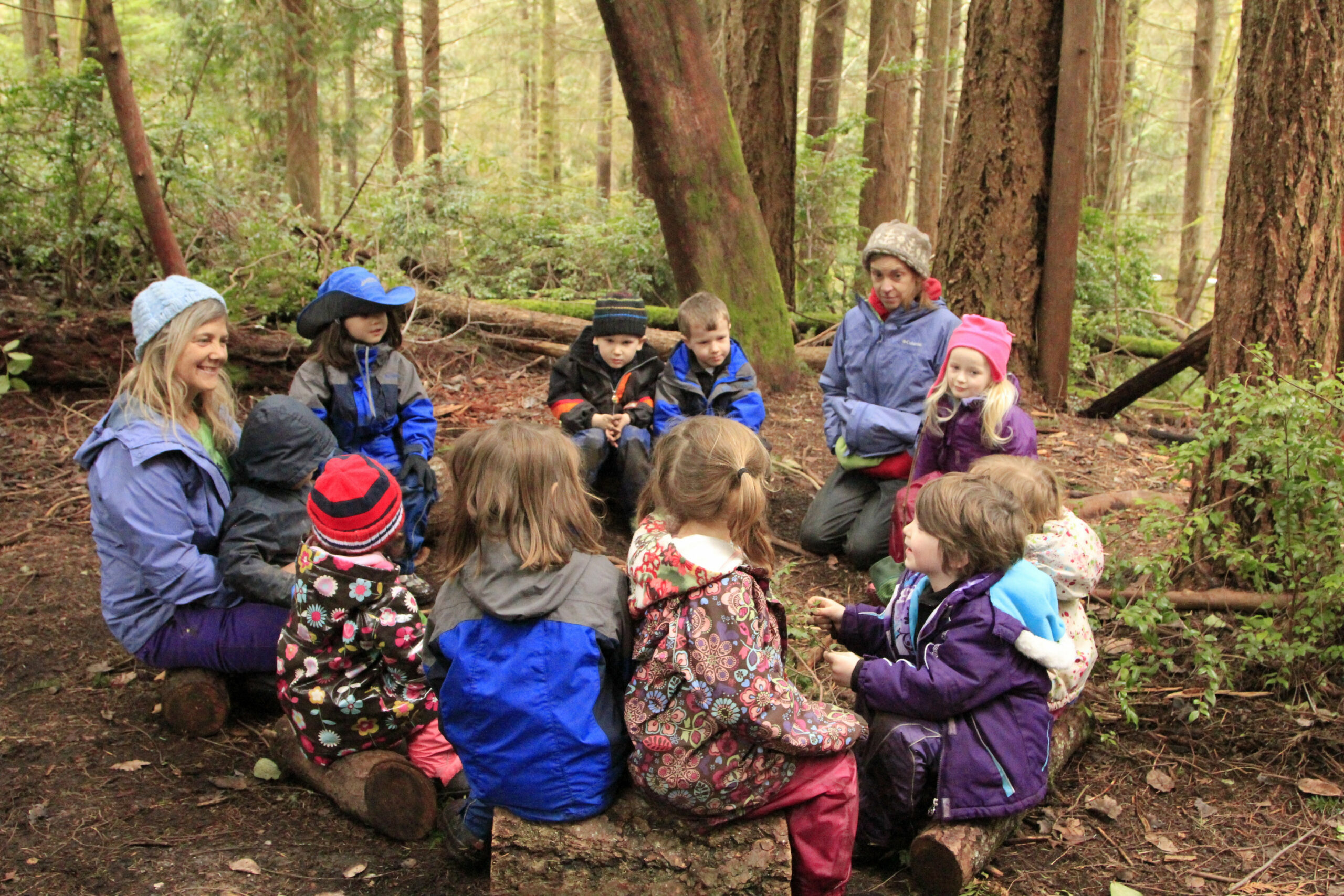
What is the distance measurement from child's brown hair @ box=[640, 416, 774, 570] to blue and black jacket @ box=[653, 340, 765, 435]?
7.73 ft

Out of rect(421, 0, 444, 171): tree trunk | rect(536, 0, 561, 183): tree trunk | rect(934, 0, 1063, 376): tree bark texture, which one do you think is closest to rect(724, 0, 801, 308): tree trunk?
rect(934, 0, 1063, 376): tree bark texture

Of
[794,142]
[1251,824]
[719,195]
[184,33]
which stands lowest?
[1251,824]

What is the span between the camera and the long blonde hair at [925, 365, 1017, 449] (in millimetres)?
4102

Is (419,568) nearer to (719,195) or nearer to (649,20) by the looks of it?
(719,195)

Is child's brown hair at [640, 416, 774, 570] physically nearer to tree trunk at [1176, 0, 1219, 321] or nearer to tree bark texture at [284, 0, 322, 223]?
tree bark texture at [284, 0, 322, 223]

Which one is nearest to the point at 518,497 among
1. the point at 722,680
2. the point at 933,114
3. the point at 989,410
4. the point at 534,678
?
the point at 534,678

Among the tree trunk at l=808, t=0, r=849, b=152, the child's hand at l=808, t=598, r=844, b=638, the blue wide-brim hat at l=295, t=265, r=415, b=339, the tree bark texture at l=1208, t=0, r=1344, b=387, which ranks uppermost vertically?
the tree trunk at l=808, t=0, r=849, b=152

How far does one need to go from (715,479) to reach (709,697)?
0.58 m

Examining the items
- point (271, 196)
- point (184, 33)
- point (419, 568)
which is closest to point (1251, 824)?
point (419, 568)

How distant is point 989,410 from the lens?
4.11 m

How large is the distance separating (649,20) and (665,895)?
5.61m

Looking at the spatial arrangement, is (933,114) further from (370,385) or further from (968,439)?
(370,385)

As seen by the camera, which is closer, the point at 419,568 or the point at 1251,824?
the point at 1251,824

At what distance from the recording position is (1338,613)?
358 cm
